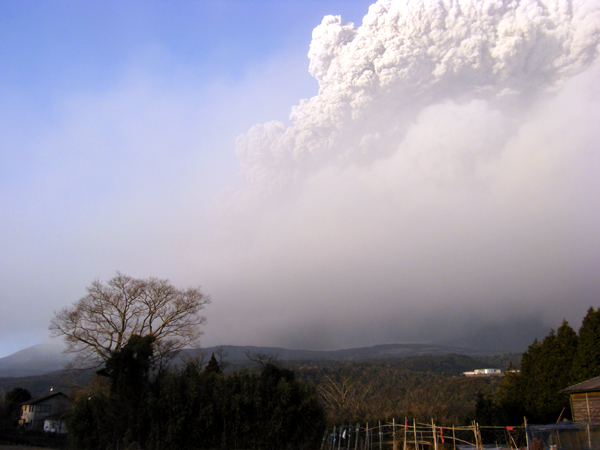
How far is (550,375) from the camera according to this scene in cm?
2895

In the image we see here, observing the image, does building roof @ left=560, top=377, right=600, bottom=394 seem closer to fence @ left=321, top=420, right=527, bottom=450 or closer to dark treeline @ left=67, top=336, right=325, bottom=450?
fence @ left=321, top=420, right=527, bottom=450

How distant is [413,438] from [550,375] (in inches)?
492

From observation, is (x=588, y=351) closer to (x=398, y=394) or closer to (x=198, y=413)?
(x=198, y=413)

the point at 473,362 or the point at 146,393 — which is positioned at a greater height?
the point at 146,393

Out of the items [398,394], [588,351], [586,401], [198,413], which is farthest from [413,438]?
[398,394]

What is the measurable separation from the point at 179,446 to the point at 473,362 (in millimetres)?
103946

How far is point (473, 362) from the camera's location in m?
106

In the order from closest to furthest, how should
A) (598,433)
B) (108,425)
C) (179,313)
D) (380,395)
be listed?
(598,433) < (108,425) < (179,313) < (380,395)

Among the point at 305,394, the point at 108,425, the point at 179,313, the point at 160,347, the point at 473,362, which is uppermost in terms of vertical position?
the point at 179,313

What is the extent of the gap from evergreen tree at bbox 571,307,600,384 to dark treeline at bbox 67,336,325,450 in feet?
61.1

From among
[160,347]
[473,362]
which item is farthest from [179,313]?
[473,362]

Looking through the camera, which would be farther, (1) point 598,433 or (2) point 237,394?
(2) point 237,394

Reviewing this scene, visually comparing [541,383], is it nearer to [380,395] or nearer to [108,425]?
[380,395]

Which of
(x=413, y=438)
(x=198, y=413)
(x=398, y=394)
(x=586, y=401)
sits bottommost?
(x=398, y=394)
